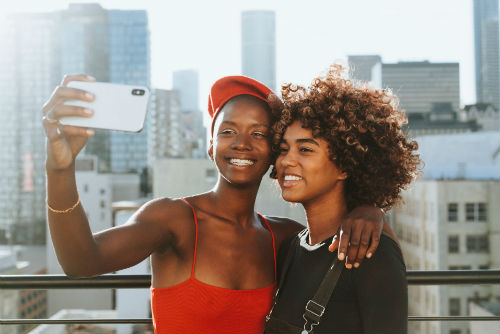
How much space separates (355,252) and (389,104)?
0.72 metres

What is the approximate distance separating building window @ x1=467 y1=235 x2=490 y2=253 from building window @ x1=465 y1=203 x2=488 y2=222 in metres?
1.30

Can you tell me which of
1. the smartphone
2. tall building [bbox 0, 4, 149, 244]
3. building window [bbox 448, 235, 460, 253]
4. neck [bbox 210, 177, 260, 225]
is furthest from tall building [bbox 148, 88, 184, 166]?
the smartphone

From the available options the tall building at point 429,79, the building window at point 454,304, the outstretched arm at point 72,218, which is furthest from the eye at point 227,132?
the tall building at point 429,79

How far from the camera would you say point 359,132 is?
1.92m

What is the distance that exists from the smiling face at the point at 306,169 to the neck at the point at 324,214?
23 millimetres

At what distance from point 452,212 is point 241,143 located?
35071 mm

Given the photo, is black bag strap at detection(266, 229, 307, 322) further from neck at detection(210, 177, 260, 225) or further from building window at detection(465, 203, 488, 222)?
building window at detection(465, 203, 488, 222)

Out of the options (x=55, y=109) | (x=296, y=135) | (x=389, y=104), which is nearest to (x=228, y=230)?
(x=296, y=135)

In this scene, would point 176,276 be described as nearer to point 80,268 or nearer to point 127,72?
point 80,268

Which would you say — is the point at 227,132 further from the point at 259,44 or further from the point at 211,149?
the point at 259,44

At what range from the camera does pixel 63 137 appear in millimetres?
1450

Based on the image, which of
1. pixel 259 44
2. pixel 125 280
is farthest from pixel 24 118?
pixel 259 44

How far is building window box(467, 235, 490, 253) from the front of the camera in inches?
1358

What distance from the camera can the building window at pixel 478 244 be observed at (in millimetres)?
34494
